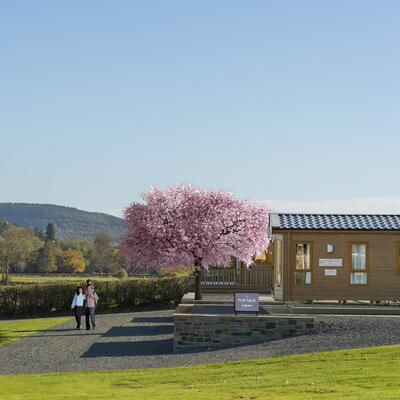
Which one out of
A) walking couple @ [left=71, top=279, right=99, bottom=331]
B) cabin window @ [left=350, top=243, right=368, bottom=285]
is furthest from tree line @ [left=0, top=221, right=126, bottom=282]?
cabin window @ [left=350, top=243, right=368, bottom=285]

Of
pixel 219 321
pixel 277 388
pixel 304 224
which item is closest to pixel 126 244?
pixel 304 224

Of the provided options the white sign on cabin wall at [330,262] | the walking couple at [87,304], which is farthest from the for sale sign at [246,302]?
the walking couple at [87,304]

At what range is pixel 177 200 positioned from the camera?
4081 centimetres

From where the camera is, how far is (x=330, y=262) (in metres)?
29.2

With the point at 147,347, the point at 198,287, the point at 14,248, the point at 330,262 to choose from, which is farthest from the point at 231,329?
the point at 14,248

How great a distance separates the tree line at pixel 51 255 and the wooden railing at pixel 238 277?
194 ft

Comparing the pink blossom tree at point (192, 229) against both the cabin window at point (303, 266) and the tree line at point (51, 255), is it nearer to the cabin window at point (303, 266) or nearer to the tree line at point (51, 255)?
the cabin window at point (303, 266)

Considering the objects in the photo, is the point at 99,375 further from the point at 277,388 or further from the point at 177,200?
the point at 177,200

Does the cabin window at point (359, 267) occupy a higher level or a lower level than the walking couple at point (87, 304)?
higher

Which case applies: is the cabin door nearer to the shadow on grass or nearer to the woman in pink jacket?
the shadow on grass

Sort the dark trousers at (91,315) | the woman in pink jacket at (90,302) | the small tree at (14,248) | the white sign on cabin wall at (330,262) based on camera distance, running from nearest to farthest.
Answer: the white sign on cabin wall at (330,262) → the dark trousers at (91,315) → the woman in pink jacket at (90,302) → the small tree at (14,248)

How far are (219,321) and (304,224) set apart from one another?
7.11m

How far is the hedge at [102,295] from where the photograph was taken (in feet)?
142

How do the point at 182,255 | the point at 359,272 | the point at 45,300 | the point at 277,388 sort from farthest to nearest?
the point at 45,300, the point at 182,255, the point at 359,272, the point at 277,388
